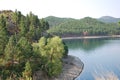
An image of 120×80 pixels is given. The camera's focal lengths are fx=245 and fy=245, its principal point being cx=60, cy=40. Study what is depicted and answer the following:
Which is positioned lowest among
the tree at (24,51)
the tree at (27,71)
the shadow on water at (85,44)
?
the shadow on water at (85,44)

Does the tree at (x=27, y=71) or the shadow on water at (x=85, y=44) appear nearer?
the tree at (x=27, y=71)

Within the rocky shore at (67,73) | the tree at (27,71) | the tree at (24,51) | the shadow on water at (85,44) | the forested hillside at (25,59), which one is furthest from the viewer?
the shadow on water at (85,44)

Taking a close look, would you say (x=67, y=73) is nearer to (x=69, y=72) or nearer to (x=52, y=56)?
(x=69, y=72)

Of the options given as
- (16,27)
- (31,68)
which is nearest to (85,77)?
(31,68)

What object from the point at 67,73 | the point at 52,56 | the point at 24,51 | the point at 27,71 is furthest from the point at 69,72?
the point at 27,71

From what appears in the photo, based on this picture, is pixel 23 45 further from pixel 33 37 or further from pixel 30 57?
pixel 33 37

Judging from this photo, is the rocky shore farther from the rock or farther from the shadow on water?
the shadow on water

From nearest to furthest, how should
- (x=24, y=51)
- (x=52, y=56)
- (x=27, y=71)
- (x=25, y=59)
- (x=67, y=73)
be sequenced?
1. (x=27, y=71)
2. (x=25, y=59)
3. (x=24, y=51)
4. (x=52, y=56)
5. (x=67, y=73)

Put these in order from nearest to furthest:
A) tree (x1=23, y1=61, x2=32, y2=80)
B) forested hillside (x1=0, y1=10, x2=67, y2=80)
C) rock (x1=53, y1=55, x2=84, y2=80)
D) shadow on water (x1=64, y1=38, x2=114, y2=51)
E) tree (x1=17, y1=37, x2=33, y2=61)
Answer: tree (x1=23, y1=61, x2=32, y2=80) → forested hillside (x1=0, y1=10, x2=67, y2=80) → tree (x1=17, y1=37, x2=33, y2=61) → rock (x1=53, y1=55, x2=84, y2=80) → shadow on water (x1=64, y1=38, x2=114, y2=51)

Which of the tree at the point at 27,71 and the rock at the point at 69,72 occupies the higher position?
the tree at the point at 27,71

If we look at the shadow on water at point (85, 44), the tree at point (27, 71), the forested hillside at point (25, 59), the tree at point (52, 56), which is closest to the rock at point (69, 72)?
the forested hillside at point (25, 59)

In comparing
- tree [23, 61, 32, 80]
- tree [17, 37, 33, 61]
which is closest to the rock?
tree [17, 37, 33, 61]

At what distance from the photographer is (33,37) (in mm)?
86188

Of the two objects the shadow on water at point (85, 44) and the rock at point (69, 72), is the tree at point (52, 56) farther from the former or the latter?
the shadow on water at point (85, 44)
